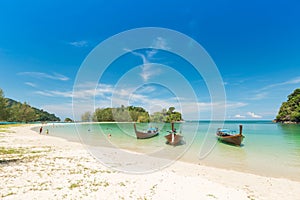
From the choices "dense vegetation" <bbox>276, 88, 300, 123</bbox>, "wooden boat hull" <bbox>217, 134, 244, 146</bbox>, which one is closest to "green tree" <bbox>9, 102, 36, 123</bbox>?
"wooden boat hull" <bbox>217, 134, 244, 146</bbox>

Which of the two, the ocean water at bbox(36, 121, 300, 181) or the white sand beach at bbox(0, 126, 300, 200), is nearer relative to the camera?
the white sand beach at bbox(0, 126, 300, 200)

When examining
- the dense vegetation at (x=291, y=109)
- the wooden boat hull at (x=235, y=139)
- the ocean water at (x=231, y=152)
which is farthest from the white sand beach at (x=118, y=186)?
the dense vegetation at (x=291, y=109)

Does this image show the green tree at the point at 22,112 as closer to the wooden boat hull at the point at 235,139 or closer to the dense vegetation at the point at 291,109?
the wooden boat hull at the point at 235,139

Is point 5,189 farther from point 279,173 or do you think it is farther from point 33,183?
point 279,173

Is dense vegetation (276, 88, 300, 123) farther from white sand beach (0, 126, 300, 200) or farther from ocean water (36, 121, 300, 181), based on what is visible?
white sand beach (0, 126, 300, 200)

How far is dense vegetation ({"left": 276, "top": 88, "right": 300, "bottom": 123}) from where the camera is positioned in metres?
81.2

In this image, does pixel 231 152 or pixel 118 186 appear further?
pixel 231 152

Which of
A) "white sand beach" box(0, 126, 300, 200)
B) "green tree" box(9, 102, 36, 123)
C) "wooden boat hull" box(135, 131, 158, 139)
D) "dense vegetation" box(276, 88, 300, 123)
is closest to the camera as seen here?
"white sand beach" box(0, 126, 300, 200)

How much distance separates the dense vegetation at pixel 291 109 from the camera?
8119 centimetres

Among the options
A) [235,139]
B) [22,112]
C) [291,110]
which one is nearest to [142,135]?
[235,139]

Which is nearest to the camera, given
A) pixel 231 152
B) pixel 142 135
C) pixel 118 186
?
pixel 118 186

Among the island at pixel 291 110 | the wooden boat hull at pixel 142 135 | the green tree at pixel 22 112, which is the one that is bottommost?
the wooden boat hull at pixel 142 135

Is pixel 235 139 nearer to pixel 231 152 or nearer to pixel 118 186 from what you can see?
pixel 231 152

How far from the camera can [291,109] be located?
86.7 metres
